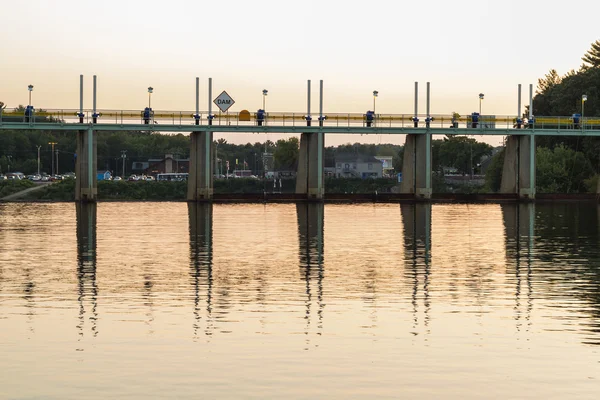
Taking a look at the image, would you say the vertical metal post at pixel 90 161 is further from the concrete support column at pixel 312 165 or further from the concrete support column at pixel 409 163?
the concrete support column at pixel 409 163

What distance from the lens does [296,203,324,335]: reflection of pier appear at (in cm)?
2703

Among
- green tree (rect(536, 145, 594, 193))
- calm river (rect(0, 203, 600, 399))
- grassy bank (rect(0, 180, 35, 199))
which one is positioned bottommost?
calm river (rect(0, 203, 600, 399))

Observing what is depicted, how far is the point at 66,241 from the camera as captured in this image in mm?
Result: 50969

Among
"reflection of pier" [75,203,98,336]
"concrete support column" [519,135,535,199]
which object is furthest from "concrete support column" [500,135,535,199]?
"reflection of pier" [75,203,98,336]

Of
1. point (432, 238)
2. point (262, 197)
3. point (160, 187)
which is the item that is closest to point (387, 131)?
point (262, 197)

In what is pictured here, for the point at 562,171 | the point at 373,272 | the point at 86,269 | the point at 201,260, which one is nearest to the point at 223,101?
the point at 562,171

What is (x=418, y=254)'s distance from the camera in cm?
4372

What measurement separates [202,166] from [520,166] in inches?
1420

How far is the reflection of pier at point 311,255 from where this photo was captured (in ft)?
88.7

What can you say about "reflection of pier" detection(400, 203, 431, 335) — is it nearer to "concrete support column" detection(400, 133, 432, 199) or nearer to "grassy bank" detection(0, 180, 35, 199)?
"concrete support column" detection(400, 133, 432, 199)

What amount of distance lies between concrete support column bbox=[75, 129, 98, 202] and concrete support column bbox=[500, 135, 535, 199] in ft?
153

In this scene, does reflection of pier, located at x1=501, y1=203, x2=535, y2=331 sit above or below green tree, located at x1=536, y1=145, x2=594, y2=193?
below

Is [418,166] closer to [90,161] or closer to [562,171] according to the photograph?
[562,171]

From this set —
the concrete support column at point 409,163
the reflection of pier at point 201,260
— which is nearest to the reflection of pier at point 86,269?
the reflection of pier at point 201,260
